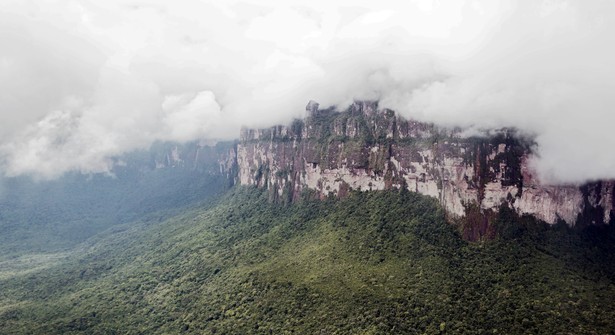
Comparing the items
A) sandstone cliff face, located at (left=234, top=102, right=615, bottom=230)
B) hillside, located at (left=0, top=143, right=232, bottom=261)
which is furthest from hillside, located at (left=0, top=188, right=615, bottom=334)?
hillside, located at (left=0, top=143, right=232, bottom=261)

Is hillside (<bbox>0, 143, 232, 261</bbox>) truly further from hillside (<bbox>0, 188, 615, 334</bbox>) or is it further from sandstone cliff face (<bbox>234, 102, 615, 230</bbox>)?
sandstone cliff face (<bbox>234, 102, 615, 230</bbox>)

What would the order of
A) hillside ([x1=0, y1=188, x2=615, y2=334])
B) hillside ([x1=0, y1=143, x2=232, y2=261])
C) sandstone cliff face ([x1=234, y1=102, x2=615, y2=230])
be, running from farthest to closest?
hillside ([x1=0, y1=143, x2=232, y2=261])
sandstone cliff face ([x1=234, y1=102, x2=615, y2=230])
hillside ([x1=0, y1=188, x2=615, y2=334])

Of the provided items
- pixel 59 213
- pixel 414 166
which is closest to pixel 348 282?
pixel 414 166

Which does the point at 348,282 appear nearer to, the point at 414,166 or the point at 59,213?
the point at 414,166

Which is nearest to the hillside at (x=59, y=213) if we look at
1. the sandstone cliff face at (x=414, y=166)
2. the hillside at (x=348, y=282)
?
the hillside at (x=348, y=282)

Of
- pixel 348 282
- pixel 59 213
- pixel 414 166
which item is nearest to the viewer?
pixel 348 282

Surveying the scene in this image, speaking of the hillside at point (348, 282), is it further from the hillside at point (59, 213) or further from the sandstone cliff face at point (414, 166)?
the hillside at point (59, 213)

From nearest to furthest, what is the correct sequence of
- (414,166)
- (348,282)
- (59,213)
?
(348,282) → (414,166) → (59,213)
